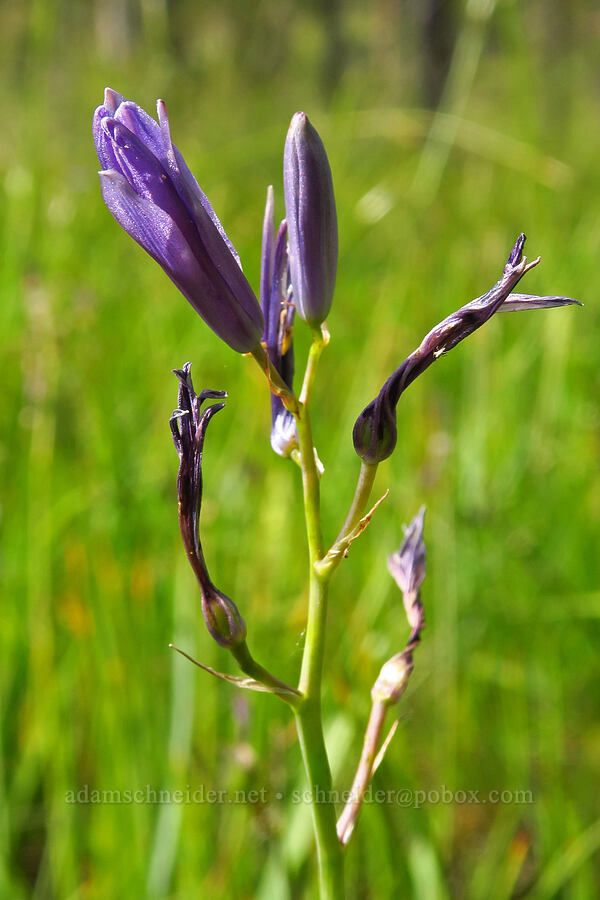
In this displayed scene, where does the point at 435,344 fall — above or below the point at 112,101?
below

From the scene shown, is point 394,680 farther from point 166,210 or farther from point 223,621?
point 166,210

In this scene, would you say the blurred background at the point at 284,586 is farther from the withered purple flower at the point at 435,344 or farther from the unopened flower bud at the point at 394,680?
the withered purple flower at the point at 435,344

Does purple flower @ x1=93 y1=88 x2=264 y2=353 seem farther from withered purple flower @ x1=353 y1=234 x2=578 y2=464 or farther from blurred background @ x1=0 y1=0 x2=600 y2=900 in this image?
blurred background @ x1=0 y1=0 x2=600 y2=900

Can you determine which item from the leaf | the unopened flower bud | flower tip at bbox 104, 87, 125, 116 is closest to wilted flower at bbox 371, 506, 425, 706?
the unopened flower bud

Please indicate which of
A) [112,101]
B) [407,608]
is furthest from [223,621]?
[112,101]

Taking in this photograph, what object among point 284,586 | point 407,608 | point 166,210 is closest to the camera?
point 166,210

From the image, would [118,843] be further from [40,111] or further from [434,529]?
[40,111]
